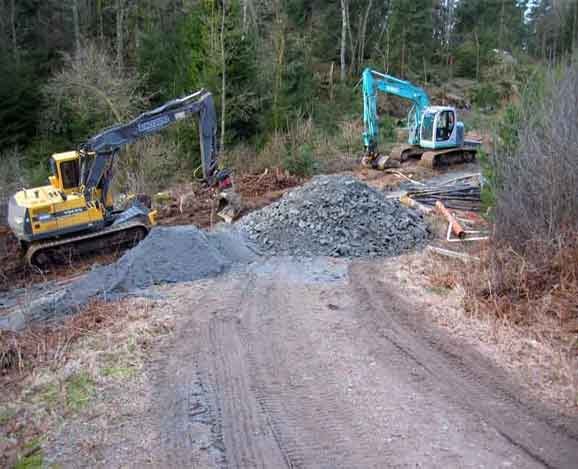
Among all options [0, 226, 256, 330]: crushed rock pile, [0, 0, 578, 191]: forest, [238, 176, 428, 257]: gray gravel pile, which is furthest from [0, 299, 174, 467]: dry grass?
[0, 0, 578, 191]: forest

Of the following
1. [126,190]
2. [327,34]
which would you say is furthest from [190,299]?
[327,34]

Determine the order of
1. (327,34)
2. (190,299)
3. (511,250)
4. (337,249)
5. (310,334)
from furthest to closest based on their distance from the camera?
(327,34) → (337,249) → (190,299) → (511,250) → (310,334)

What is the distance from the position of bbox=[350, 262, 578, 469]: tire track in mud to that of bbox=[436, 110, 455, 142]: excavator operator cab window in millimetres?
13257

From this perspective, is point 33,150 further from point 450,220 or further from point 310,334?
point 310,334

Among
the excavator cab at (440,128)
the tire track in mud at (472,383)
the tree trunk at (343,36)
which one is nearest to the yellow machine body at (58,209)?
the tire track in mud at (472,383)

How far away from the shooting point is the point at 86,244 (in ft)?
41.4

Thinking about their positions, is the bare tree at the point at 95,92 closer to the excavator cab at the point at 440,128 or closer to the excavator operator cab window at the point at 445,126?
the excavator cab at the point at 440,128

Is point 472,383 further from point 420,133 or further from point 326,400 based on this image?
point 420,133

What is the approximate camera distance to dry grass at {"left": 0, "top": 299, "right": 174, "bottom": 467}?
511 centimetres

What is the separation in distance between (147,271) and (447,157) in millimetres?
14029

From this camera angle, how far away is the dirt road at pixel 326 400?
182 inches

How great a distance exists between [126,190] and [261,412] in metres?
14.6

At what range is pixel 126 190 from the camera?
18.6 meters

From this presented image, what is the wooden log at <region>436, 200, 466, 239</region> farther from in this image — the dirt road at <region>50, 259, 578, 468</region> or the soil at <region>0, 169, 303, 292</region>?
the soil at <region>0, 169, 303, 292</region>
